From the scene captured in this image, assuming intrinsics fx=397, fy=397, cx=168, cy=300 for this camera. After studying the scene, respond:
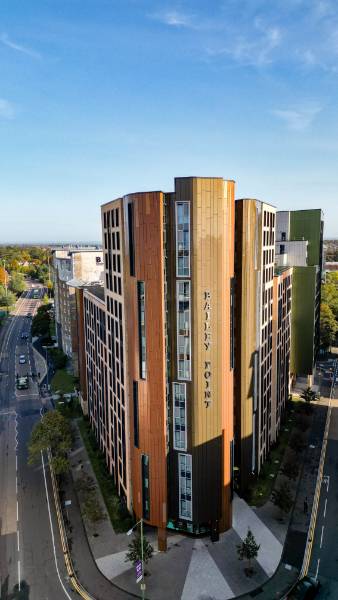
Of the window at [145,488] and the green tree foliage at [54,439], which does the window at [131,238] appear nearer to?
the window at [145,488]

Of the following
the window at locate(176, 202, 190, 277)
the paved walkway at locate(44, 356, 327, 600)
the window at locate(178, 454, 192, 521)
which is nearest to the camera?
the paved walkway at locate(44, 356, 327, 600)

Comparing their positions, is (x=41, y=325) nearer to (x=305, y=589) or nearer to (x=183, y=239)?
(x=183, y=239)

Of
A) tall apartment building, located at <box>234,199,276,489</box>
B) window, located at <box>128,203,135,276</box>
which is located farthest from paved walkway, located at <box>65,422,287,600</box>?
window, located at <box>128,203,135,276</box>

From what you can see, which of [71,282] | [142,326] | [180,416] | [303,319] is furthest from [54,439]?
[303,319]

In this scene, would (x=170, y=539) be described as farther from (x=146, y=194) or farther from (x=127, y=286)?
(x=146, y=194)

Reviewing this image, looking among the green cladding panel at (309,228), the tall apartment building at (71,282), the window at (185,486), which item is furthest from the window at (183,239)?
the green cladding panel at (309,228)

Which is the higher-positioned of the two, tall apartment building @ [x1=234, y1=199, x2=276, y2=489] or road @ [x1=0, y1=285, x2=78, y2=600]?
tall apartment building @ [x1=234, y1=199, x2=276, y2=489]

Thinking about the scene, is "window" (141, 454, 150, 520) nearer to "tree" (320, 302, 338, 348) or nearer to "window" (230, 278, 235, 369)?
"window" (230, 278, 235, 369)

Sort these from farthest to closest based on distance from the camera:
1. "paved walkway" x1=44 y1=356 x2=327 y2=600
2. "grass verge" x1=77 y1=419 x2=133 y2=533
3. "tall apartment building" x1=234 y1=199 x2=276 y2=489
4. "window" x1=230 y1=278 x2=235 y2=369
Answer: "grass verge" x1=77 y1=419 x2=133 y2=533, "tall apartment building" x1=234 y1=199 x2=276 y2=489, "window" x1=230 y1=278 x2=235 y2=369, "paved walkway" x1=44 y1=356 x2=327 y2=600
